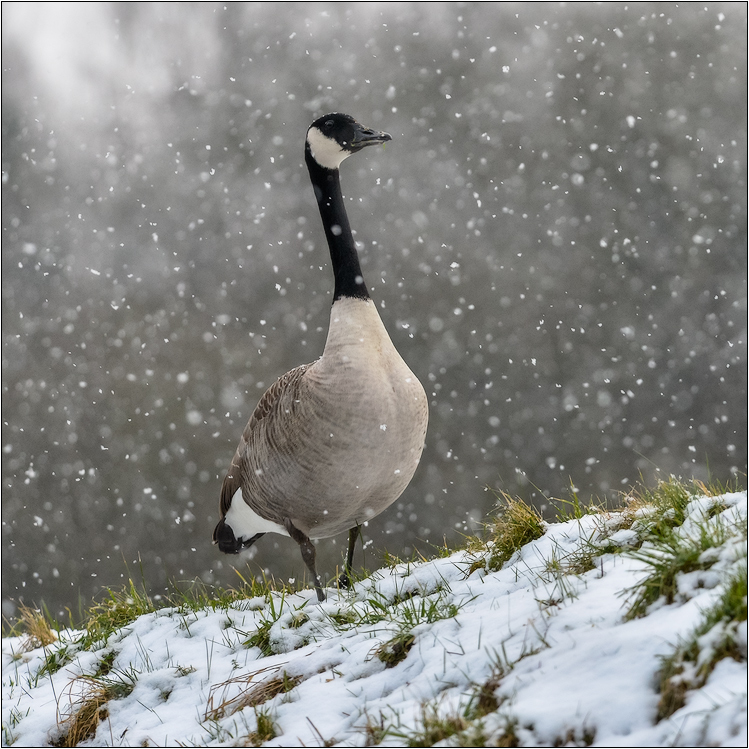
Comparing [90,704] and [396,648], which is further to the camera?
[90,704]

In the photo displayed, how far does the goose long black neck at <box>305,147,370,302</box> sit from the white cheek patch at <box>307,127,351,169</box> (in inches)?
2.1

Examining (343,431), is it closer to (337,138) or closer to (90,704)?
(90,704)

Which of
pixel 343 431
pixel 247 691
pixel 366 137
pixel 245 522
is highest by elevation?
pixel 366 137

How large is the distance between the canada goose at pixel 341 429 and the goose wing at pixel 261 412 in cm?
2

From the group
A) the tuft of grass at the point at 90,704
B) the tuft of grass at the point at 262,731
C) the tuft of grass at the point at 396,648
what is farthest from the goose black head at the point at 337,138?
the tuft of grass at the point at 262,731

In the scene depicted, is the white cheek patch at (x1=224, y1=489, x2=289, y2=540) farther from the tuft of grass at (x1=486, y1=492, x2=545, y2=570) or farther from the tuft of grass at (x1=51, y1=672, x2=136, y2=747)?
the tuft of grass at (x1=486, y1=492, x2=545, y2=570)

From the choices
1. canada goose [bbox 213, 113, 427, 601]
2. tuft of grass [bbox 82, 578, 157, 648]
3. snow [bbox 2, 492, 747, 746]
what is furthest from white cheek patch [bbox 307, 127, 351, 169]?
tuft of grass [bbox 82, 578, 157, 648]

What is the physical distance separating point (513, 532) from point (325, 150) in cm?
379

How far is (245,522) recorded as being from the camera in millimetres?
6281

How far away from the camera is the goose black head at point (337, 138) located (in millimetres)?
5812

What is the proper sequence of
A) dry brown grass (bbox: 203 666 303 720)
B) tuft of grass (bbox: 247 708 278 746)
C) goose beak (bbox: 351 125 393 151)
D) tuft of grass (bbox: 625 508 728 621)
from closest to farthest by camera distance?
tuft of grass (bbox: 625 508 728 621) → tuft of grass (bbox: 247 708 278 746) → dry brown grass (bbox: 203 666 303 720) → goose beak (bbox: 351 125 393 151)

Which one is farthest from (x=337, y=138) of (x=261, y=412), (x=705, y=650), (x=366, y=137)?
(x=705, y=650)

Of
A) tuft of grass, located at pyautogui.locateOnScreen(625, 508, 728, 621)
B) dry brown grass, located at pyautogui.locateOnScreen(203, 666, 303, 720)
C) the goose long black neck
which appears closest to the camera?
tuft of grass, located at pyautogui.locateOnScreen(625, 508, 728, 621)

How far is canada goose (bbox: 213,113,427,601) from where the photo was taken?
482 centimetres
